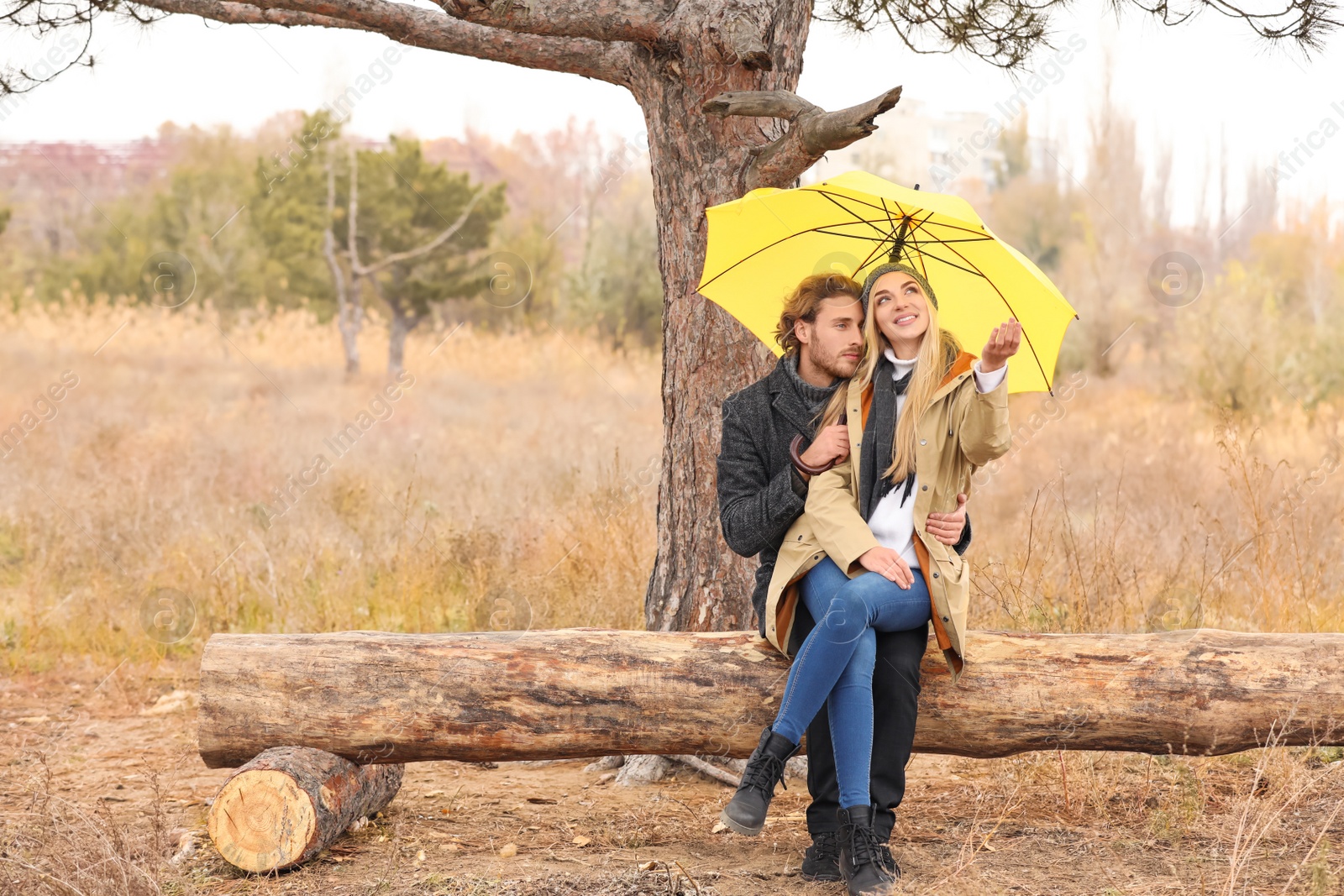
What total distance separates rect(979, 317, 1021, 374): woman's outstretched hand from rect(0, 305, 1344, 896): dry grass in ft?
4.22

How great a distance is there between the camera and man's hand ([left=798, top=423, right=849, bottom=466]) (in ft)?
10.2

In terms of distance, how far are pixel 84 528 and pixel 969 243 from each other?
611 centimetres

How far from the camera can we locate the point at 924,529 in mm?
3090

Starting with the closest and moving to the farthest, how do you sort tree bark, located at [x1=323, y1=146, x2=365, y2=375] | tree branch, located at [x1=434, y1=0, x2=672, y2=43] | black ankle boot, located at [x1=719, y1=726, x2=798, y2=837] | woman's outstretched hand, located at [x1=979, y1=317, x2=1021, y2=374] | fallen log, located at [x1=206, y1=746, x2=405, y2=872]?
woman's outstretched hand, located at [x1=979, y1=317, x2=1021, y2=374], black ankle boot, located at [x1=719, y1=726, x2=798, y2=837], fallen log, located at [x1=206, y1=746, x2=405, y2=872], tree branch, located at [x1=434, y1=0, x2=672, y2=43], tree bark, located at [x1=323, y1=146, x2=365, y2=375]

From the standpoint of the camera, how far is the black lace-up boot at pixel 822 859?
10.3 feet

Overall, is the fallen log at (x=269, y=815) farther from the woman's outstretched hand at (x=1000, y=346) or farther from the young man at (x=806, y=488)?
the woman's outstretched hand at (x=1000, y=346)

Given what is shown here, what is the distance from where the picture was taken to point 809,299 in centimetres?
329

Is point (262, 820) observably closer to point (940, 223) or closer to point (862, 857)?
point (862, 857)

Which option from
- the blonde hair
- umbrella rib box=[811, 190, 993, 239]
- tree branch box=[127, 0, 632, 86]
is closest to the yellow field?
the blonde hair

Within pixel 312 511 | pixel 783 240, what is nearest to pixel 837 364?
pixel 783 240

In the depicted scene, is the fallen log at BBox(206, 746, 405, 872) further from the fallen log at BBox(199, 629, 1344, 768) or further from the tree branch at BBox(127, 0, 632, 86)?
the tree branch at BBox(127, 0, 632, 86)

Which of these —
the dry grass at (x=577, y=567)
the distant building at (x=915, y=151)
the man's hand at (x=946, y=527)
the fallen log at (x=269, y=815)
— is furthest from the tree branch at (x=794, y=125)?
the distant building at (x=915, y=151)

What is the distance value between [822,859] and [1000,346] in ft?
5.16

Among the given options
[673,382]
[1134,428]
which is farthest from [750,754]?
[1134,428]
